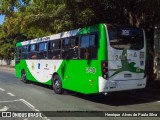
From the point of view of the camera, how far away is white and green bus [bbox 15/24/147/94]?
10.7 metres

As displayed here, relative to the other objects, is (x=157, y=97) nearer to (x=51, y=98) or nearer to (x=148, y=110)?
(x=148, y=110)

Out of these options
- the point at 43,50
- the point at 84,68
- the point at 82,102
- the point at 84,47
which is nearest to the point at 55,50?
the point at 43,50

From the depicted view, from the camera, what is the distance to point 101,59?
34.8ft

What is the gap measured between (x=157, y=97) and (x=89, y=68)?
3185mm

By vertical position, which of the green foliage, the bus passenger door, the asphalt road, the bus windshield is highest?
the green foliage

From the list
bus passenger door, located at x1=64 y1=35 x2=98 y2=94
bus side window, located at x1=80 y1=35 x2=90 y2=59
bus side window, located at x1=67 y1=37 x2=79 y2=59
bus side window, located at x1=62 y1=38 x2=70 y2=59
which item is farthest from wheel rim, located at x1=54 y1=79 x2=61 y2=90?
bus side window, located at x1=80 y1=35 x2=90 y2=59

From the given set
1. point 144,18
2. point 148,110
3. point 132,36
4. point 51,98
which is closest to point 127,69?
point 132,36

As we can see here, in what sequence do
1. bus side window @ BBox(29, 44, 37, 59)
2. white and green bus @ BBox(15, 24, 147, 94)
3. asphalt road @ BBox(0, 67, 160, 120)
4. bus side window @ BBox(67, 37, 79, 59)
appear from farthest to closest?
bus side window @ BBox(29, 44, 37, 59) < bus side window @ BBox(67, 37, 79, 59) < white and green bus @ BBox(15, 24, 147, 94) < asphalt road @ BBox(0, 67, 160, 120)

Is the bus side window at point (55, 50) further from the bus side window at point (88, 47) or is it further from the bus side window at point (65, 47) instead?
the bus side window at point (88, 47)

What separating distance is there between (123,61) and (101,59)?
989 millimetres

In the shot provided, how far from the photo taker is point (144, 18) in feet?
49.2

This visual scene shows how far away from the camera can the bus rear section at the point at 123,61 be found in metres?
10.7

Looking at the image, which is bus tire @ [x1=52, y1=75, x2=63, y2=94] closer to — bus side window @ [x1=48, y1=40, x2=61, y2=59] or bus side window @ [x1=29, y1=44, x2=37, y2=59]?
bus side window @ [x1=48, y1=40, x2=61, y2=59]

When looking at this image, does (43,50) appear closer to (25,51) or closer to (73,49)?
(25,51)
